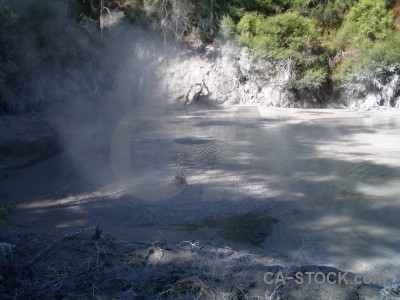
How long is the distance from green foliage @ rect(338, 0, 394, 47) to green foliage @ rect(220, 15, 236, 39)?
575 cm

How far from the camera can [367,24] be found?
22.2 meters

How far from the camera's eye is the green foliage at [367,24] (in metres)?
22.0

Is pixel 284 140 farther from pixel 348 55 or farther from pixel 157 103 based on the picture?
pixel 348 55

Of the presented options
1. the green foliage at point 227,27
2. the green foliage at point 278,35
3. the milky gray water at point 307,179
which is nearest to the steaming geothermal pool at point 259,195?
the milky gray water at point 307,179

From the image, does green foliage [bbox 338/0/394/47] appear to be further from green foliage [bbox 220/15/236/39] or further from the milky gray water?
the milky gray water

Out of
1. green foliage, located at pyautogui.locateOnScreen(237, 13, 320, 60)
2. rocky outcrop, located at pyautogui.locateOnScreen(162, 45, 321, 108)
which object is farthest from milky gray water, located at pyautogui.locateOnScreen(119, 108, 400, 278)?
green foliage, located at pyautogui.locateOnScreen(237, 13, 320, 60)

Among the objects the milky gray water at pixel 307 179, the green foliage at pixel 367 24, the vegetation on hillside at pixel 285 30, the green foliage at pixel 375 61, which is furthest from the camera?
the green foliage at pixel 367 24

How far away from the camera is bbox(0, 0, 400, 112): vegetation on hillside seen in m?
19.8

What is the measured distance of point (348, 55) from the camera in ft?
72.2

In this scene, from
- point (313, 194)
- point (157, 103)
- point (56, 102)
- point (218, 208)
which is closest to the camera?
point (218, 208)

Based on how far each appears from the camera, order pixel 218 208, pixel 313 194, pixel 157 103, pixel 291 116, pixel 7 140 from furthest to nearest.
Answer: pixel 157 103
pixel 291 116
pixel 7 140
pixel 313 194
pixel 218 208

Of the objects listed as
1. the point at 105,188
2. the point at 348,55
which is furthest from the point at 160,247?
the point at 348,55

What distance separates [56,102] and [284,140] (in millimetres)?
9564

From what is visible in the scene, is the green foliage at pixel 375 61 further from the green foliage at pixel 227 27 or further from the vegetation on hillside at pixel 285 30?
the green foliage at pixel 227 27
